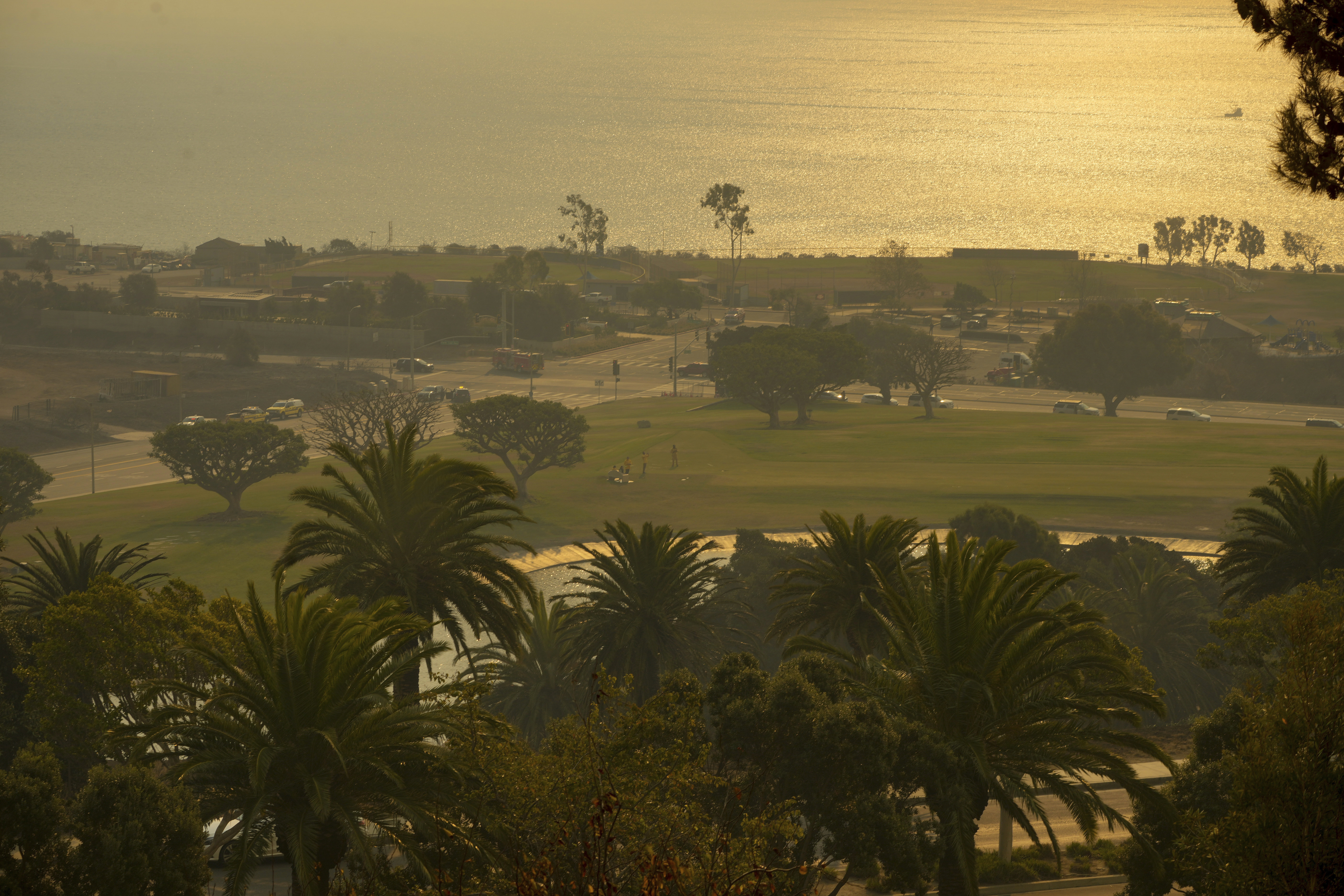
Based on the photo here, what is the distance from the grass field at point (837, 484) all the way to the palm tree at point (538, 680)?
103 ft

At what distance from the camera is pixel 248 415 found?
124438mm

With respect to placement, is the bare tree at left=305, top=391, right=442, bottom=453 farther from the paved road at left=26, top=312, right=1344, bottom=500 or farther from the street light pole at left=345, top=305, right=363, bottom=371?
the street light pole at left=345, top=305, right=363, bottom=371

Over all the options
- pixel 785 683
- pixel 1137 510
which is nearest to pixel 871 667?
pixel 785 683

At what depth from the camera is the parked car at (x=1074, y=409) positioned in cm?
12512

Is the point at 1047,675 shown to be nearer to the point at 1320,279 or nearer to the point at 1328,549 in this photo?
the point at 1328,549

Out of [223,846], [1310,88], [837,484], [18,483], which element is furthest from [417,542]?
[837,484]

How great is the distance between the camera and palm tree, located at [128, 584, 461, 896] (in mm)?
21547

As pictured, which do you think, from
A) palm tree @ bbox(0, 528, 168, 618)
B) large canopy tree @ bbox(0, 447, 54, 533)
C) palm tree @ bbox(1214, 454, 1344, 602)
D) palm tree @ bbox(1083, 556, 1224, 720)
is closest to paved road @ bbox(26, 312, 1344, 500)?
large canopy tree @ bbox(0, 447, 54, 533)

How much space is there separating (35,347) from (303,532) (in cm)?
14483

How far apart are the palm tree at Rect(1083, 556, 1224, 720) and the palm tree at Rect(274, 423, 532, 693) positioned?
28343 millimetres

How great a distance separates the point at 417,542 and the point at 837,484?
60.8m

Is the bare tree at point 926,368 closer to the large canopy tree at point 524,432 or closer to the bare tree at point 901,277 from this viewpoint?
the large canopy tree at point 524,432

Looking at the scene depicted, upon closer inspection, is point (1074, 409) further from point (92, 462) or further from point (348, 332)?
point (92, 462)

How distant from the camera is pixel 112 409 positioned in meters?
126
